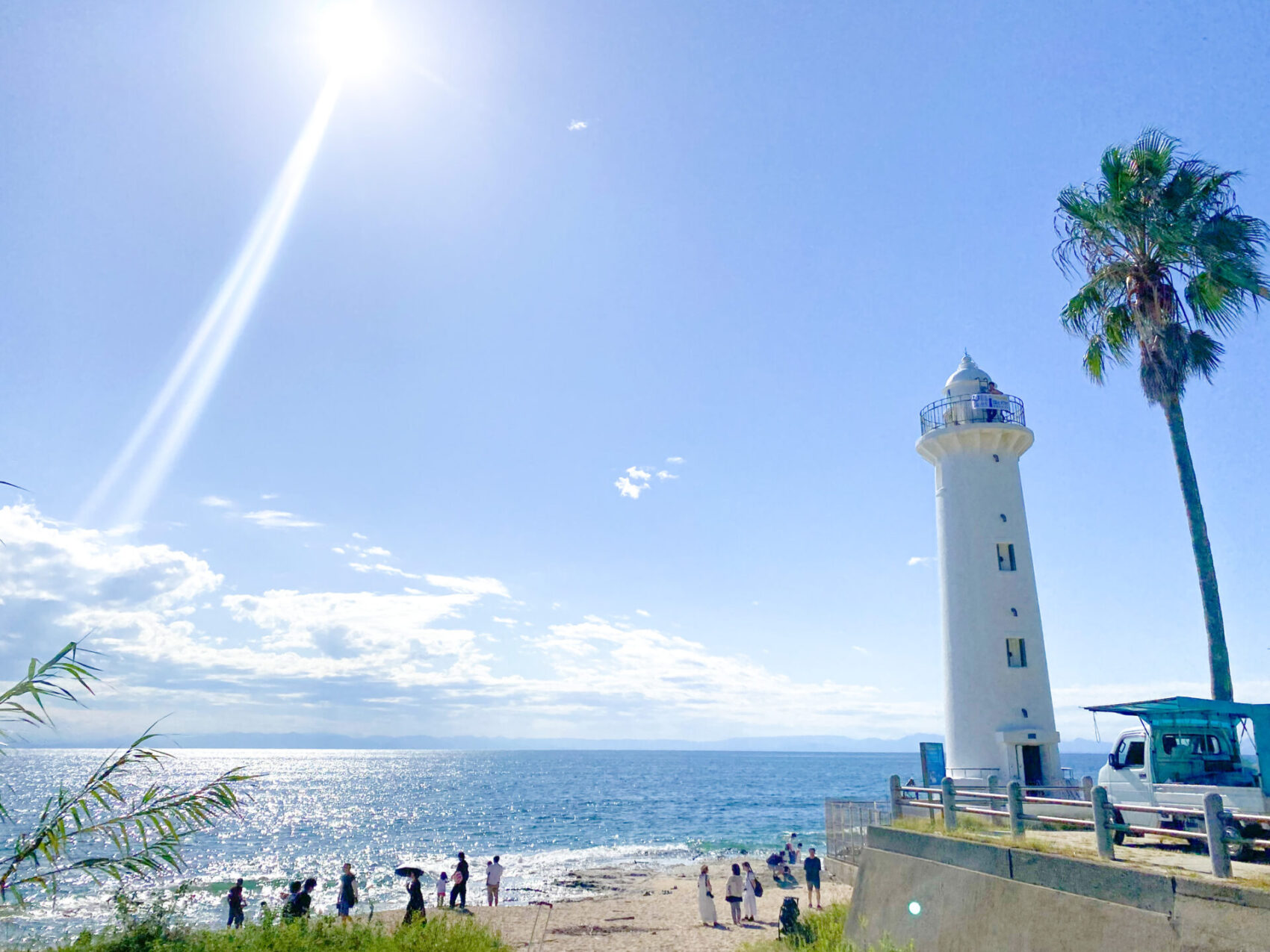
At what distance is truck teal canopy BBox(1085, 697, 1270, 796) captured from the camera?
42.4 ft

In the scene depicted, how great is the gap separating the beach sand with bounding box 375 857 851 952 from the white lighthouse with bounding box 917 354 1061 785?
20.1ft

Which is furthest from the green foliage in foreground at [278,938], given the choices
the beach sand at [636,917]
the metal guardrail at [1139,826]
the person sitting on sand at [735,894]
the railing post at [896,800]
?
the person sitting on sand at [735,894]

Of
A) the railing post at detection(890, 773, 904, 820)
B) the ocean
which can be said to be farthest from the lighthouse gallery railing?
the ocean

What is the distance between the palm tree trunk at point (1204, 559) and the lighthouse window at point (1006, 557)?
5131mm

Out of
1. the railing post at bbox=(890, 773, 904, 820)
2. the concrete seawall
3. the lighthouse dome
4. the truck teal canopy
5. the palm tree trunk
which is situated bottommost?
the concrete seawall

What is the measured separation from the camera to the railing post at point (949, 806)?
14398 millimetres

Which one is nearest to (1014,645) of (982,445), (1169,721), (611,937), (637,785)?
(982,445)

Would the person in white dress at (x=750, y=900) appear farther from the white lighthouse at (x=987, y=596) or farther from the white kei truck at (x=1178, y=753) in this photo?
the white kei truck at (x=1178, y=753)

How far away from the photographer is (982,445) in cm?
2336

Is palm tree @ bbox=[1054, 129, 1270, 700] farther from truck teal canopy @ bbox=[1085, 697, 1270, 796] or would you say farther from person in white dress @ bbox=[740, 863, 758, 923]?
person in white dress @ bbox=[740, 863, 758, 923]

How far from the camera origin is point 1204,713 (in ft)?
45.1

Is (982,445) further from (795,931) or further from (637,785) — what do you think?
(637,785)

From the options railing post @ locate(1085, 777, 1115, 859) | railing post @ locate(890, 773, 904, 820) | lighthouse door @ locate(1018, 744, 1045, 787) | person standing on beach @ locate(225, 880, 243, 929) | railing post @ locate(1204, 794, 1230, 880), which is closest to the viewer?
railing post @ locate(1204, 794, 1230, 880)

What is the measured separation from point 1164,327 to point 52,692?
21.2m
